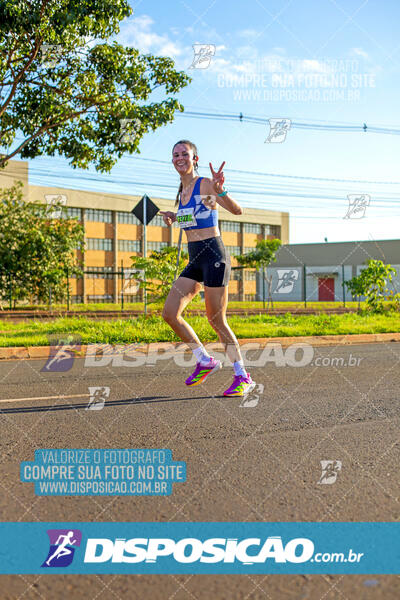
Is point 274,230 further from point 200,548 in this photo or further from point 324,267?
point 200,548

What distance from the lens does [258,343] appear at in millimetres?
11000

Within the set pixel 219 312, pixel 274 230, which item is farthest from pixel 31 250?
pixel 274 230

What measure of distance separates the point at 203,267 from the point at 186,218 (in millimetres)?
460

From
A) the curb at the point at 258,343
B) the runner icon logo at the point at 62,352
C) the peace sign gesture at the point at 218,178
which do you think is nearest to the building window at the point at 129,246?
the curb at the point at 258,343

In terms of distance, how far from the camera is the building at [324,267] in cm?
5962

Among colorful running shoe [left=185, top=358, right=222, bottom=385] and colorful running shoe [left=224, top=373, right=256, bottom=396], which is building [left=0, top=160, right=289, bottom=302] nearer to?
colorful running shoe [left=185, top=358, right=222, bottom=385]

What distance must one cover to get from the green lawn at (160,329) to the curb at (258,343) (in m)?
0.26

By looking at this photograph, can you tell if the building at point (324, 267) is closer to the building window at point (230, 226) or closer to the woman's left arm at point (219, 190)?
the building window at point (230, 226)

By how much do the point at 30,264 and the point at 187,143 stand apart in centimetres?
2502

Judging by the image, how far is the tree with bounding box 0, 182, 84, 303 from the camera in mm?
29000

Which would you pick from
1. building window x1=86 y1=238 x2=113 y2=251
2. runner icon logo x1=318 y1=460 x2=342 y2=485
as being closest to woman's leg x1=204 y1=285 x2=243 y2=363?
A: runner icon logo x1=318 y1=460 x2=342 y2=485

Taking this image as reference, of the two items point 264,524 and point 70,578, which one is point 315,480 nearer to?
point 264,524

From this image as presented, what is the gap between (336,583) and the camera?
192cm

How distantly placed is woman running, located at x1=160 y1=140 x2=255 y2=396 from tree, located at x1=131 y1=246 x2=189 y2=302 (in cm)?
559
